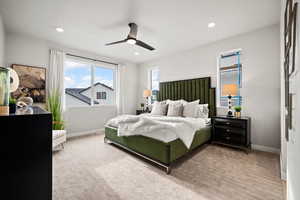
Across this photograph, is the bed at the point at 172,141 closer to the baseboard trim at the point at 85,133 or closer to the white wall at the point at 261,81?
the white wall at the point at 261,81

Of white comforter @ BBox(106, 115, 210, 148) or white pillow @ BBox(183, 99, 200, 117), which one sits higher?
white pillow @ BBox(183, 99, 200, 117)

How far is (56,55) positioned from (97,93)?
166 centimetres

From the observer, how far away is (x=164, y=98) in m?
4.83

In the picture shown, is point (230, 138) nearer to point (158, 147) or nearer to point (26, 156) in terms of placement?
point (158, 147)

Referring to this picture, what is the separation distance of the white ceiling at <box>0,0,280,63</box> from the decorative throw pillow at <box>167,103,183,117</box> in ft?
5.96

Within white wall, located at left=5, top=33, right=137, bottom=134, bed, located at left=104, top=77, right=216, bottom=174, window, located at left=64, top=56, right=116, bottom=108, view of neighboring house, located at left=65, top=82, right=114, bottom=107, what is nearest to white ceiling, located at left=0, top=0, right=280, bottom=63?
white wall, located at left=5, top=33, right=137, bottom=134

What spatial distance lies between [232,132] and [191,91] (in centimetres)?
161

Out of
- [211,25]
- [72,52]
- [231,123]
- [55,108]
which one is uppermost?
[211,25]

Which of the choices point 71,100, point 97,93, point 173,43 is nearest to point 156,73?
point 173,43

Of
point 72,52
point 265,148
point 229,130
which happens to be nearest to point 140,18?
point 72,52

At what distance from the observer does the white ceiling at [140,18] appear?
2.22 metres

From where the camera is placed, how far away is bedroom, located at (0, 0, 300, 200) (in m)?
1.68

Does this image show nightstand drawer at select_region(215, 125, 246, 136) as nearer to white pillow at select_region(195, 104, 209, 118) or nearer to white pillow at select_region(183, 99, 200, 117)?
white pillow at select_region(195, 104, 209, 118)

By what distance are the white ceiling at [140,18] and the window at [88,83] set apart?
2.90 feet
